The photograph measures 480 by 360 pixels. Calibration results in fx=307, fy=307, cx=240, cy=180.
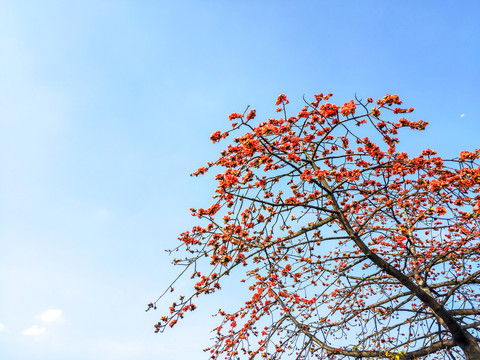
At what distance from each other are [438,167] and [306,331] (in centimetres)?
451

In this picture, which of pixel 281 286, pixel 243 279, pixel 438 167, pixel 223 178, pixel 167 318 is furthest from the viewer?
pixel 281 286

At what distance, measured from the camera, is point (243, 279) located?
6.22 m

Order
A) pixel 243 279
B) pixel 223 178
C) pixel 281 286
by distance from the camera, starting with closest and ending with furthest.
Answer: pixel 223 178 → pixel 243 279 → pixel 281 286

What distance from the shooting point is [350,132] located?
603 cm

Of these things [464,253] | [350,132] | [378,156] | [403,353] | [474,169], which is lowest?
[403,353]

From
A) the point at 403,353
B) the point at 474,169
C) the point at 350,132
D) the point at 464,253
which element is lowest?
the point at 403,353

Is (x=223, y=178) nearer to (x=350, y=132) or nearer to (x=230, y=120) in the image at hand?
(x=230, y=120)

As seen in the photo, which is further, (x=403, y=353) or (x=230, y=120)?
(x=403, y=353)

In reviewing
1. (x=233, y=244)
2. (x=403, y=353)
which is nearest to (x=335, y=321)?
(x=403, y=353)

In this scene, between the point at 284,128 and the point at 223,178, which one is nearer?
the point at 223,178

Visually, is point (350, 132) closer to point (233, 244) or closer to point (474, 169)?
point (474, 169)

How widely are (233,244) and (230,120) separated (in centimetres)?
220

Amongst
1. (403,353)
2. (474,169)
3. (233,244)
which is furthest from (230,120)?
(403,353)

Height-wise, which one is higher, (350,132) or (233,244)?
(350,132)
